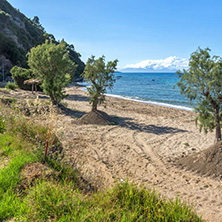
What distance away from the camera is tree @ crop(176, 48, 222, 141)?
25.5 feet

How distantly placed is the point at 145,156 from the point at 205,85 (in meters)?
3.89

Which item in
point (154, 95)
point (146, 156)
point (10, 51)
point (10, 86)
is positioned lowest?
point (146, 156)

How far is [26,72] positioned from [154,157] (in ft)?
82.7

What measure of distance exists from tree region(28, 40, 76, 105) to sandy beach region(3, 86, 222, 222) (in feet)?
11.1

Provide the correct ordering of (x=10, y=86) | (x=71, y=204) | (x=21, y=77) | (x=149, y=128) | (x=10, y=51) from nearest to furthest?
(x=71, y=204), (x=149, y=128), (x=10, y=86), (x=21, y=77), (x=10, y=51)

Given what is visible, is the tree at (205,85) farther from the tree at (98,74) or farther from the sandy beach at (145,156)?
the tree at (98,74)

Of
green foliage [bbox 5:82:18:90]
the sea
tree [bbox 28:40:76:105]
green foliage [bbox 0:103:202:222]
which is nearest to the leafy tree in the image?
green foliage [bbox 5:82:18:90]

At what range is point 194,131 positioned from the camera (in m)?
13.6

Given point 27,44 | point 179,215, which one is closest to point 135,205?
point 179,215

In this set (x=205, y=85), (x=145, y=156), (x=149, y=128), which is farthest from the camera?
(x=149, y=128)

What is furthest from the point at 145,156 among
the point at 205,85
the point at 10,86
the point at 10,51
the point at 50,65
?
the point at 10,51

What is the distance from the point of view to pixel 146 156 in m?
8.95

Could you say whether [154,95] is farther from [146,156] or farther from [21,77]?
[146,156]

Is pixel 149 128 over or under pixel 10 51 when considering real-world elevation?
under
